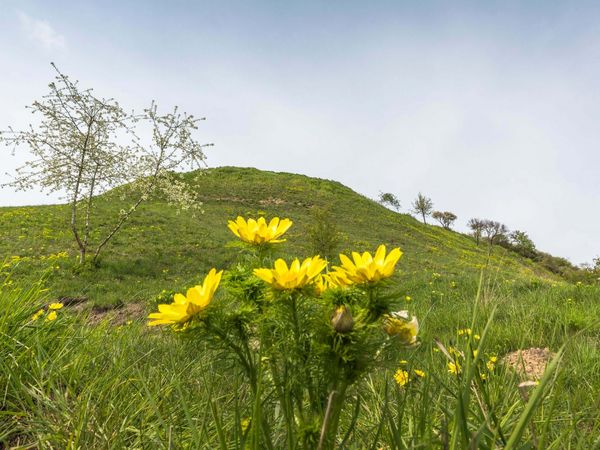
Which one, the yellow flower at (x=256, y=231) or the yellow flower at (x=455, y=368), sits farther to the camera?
the yellow flower at (x=256, y=231)

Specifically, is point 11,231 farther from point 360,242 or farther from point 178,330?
point 178,330

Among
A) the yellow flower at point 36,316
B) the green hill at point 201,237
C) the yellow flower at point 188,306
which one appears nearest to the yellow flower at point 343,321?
the yellow flower at point 188,306

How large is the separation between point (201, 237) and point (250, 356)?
1745 centimetres

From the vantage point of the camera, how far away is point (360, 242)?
20.9 meters

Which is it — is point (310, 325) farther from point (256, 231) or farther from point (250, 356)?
point (256, 231)

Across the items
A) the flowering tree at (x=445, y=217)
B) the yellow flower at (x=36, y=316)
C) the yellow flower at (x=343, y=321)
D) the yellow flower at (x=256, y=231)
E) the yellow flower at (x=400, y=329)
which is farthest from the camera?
the flowering tree at (x=445, y=217)

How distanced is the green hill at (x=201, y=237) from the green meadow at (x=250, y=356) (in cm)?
11

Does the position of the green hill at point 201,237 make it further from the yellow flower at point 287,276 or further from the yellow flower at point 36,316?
the yellow flower at point 287,276

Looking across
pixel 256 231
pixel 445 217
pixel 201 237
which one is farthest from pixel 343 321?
pixel 445 217

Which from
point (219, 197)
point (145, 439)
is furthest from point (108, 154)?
point (145, 439)

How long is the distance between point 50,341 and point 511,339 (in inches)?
159

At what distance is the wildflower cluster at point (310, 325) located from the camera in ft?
2.67

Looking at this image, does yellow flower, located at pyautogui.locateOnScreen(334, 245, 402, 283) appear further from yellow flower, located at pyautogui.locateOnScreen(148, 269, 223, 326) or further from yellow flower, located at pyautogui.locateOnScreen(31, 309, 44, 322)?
yellow flower, located at pyautogui.locateOnScreen(31, 309, 44, 322)

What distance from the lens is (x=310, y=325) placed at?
2.93 ft
